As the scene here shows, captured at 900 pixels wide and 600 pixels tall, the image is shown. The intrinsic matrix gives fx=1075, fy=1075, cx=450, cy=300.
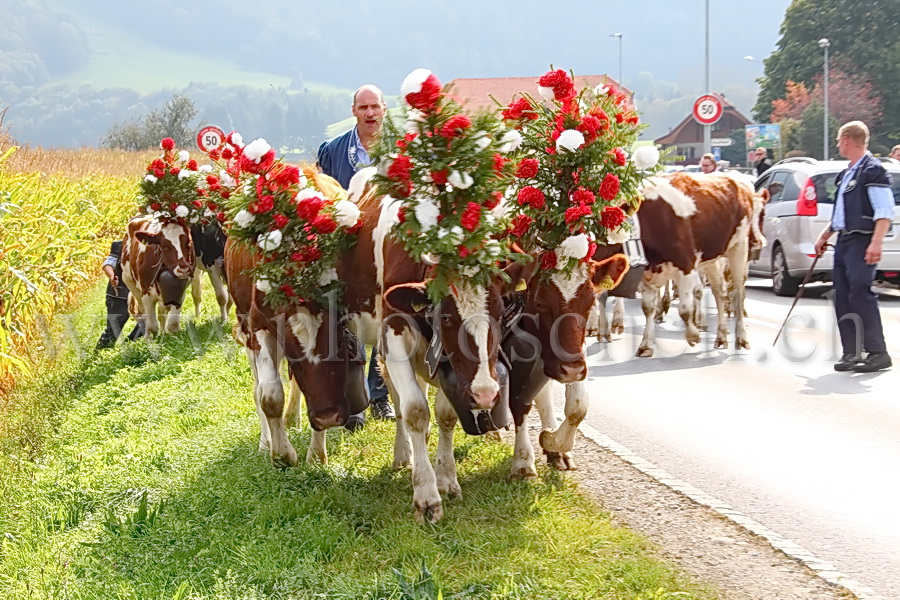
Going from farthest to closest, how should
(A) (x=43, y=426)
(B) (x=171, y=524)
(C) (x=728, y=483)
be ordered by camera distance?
1. (A) (x=43, y=426)
2. (C) (x=728, y=483)
3. (B) (x=171, y=524)

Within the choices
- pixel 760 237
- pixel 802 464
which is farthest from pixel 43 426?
pixel 760 237

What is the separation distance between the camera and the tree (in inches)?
2670

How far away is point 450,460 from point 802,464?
8.52 feet

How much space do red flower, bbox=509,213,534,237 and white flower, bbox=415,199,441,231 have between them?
87 centimetres

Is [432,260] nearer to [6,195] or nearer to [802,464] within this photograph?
[802,464]

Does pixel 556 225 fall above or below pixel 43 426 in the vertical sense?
above

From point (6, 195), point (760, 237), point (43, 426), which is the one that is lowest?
point (43, 426)

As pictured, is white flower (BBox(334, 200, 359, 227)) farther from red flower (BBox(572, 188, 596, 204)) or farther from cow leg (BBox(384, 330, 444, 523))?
red flower (BBox(572, 188, 596, 204))

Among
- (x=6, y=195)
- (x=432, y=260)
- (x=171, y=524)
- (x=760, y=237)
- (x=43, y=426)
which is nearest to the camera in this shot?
(x=432, y=260)

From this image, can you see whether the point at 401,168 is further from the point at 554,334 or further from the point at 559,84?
the point at 559,84

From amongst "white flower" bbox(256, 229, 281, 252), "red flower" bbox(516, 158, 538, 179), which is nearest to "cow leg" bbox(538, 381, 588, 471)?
"red flower" bbox(516, 158, 538, 179)

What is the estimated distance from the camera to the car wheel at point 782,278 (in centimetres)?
1769

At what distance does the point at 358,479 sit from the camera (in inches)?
288

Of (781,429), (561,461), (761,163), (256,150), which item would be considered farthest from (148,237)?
(761,163)
